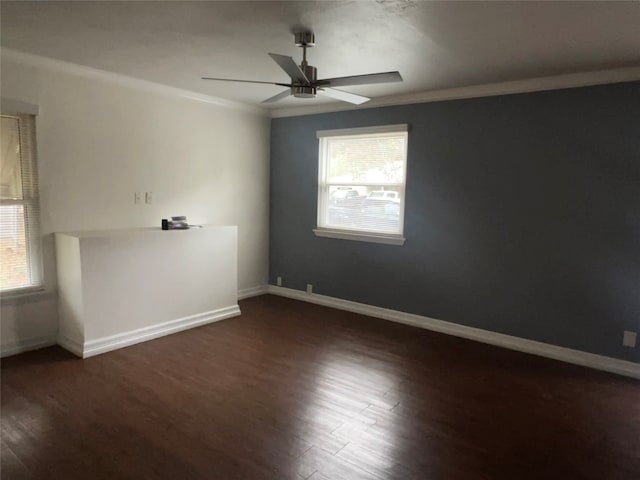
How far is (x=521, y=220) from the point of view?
372 centimetres

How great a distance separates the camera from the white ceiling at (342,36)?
7.41ft

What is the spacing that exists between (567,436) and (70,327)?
12.3 feet

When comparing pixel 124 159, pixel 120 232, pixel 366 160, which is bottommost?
pixel 120 232

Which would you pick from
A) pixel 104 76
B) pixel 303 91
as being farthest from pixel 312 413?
Result: pixel 104 76

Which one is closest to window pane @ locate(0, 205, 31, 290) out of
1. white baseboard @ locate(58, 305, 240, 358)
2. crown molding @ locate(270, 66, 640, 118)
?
white baseboard @ locate(58, 305, 240, 358)

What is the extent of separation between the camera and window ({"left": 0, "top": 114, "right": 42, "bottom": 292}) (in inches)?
129

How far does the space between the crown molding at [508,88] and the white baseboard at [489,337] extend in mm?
2224

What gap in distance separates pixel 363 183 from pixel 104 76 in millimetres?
2773

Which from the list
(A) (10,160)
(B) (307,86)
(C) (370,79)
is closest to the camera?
(C) (370,79)

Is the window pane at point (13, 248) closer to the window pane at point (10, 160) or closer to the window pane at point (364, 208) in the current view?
the window pane at point (10, 160)

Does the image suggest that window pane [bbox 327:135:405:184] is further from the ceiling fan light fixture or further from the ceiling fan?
the ceiling fan light fixture

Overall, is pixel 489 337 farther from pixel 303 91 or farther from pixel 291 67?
pixel 291 67

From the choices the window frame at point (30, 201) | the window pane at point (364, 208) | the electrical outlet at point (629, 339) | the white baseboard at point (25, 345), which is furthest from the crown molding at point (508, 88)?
the white baseboard at point (25, 345)

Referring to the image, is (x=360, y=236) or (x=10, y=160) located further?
(x=360, y=236)
